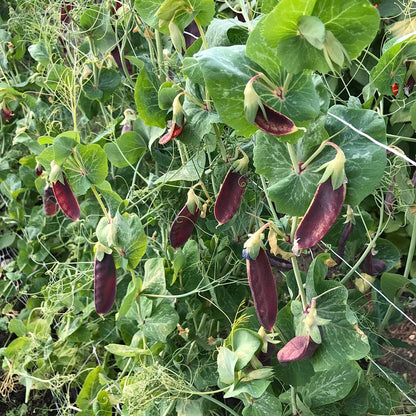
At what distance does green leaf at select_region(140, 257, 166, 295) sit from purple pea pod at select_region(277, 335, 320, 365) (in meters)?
0.30

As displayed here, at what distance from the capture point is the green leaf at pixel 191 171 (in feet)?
3.00

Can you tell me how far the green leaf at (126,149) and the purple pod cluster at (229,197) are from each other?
339mm

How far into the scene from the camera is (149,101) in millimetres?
895

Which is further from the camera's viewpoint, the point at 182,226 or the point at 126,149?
the point at 126,149

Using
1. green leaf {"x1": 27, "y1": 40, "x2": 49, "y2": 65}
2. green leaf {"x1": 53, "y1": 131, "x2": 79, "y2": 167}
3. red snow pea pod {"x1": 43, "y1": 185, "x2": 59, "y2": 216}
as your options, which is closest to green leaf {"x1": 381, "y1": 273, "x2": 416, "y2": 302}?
green leaf {"x1": 53, "y1": 131, "x2": 79, "y2": 167}

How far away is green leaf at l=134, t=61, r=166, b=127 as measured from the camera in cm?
89

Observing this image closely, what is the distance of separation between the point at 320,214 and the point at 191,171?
0.36m

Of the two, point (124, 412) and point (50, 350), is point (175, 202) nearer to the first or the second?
point (124, 412)

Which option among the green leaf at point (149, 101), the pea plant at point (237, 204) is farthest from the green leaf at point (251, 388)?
the green leaf at point (149, 101)

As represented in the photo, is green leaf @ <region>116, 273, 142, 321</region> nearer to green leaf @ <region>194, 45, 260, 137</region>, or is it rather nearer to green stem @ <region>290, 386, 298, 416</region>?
green stem @ <region>290, 386, 298, 416</region>

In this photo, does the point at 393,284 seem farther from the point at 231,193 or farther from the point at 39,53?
the point at 39,53

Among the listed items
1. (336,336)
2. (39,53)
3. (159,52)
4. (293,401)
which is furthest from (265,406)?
(39,53)

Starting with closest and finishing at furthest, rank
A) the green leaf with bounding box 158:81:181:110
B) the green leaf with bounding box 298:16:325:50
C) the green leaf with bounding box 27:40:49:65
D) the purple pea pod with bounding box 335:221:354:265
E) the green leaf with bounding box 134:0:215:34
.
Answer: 1. the green leaf with bounding box 298:16:325:50
2. the green leaf with bounding box 134:0:215:34
3. the green leaf with bounding box 158:81:181:110
4. the purple pea pod with bounding box 335:221:354:265
5. the green leaf with bounding box 27:40:49:65

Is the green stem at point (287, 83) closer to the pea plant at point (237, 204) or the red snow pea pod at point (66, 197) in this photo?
the pea plant at point (237, 204)
